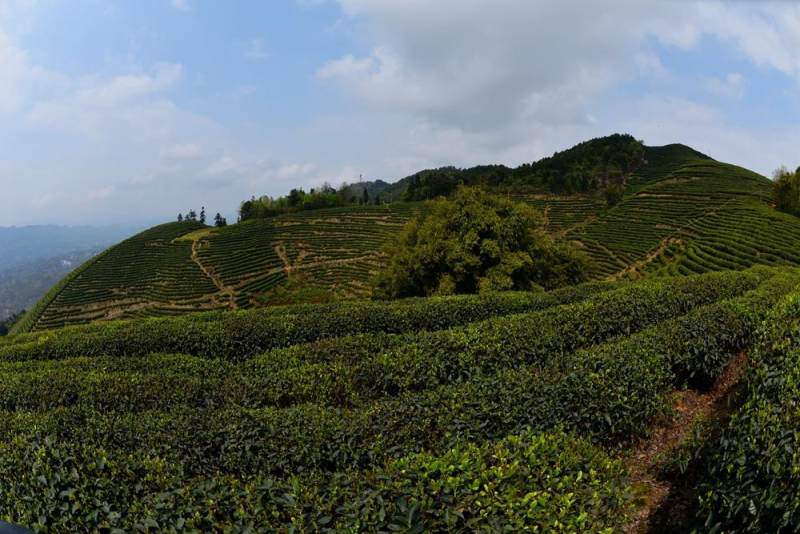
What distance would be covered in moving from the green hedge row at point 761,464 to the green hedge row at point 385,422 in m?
1.63

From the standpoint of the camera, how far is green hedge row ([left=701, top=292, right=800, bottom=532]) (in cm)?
332

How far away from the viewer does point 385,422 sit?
5719 mm

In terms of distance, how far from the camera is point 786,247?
3045 centimetres

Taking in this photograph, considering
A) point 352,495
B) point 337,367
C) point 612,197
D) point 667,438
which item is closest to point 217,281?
point 337,367

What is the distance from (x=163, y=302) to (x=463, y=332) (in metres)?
46.0

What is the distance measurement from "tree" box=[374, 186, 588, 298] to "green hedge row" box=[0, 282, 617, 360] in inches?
302

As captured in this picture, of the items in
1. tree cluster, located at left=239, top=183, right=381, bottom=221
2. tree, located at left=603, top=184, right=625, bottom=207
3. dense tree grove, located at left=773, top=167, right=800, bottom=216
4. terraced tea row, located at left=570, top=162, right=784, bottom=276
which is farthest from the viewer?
tree cluster, located at left=239, top=183, right=381, bottom=221

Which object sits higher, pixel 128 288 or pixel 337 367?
pixel 128 288

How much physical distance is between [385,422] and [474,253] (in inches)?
640

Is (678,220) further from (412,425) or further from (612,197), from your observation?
(412,425)

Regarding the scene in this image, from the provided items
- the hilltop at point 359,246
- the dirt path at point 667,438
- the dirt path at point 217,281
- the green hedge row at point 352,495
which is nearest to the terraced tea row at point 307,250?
the hilltop at point 359,246

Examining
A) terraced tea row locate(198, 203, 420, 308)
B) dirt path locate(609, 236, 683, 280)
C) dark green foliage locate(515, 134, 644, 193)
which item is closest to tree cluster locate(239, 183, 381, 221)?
terraced tea row locate(198, 203, 420, 308)

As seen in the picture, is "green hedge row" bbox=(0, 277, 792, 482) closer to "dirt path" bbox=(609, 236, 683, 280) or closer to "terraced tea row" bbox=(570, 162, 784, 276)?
"terraced tea row" bbox=(570, 162, 784, 276)

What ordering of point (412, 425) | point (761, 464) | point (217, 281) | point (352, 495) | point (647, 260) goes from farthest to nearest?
1. point (217, 281)
2. point (647, 260)
3. point (412, 425)
4. point (352, 495)
5. point (761, 464)
